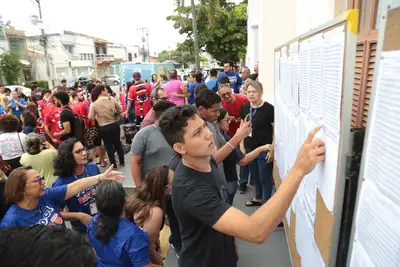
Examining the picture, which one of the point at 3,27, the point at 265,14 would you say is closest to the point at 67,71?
the point at 3,27

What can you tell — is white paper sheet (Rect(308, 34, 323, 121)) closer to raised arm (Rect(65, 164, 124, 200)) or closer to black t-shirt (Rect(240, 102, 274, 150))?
raised arm (Rect(65, 164, 124, 200))

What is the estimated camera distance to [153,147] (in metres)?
3.05

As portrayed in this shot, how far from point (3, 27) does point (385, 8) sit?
130 ft

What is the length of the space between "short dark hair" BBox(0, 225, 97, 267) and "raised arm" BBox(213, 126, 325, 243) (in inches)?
25.2

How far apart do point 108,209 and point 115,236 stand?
0.19 metres

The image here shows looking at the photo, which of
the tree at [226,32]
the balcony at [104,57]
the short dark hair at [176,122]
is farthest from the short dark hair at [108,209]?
the balcony at [104,57]

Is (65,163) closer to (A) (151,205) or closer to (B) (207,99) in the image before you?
(A) (151,205)

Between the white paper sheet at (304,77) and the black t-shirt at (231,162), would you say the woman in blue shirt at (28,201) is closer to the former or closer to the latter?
the black t-shirt at (231,162)

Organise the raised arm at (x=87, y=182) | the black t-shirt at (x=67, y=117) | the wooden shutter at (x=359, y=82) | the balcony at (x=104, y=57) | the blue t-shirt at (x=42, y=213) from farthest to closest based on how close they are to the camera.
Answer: the balcony at (x=104, y=57) → the black t-shirt at (x=67, y=117) → the raised arm at (x=87, y=182) → the blue t-shirt at (x=42, y=213) → the wooden shutter at (x=359, y=82)

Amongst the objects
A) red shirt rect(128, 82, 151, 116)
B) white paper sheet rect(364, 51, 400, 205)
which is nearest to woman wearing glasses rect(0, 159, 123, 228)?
white paper sheet rect(364, 51, 400, 205)

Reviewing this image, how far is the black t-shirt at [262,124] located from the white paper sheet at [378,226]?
255 centimetres

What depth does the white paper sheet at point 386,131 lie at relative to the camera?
85 centimetres

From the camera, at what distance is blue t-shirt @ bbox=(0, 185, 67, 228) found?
7.22 feet

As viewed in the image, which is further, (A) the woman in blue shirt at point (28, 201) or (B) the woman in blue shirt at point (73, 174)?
(B) the woman in blue shirt at point (73, 174)
